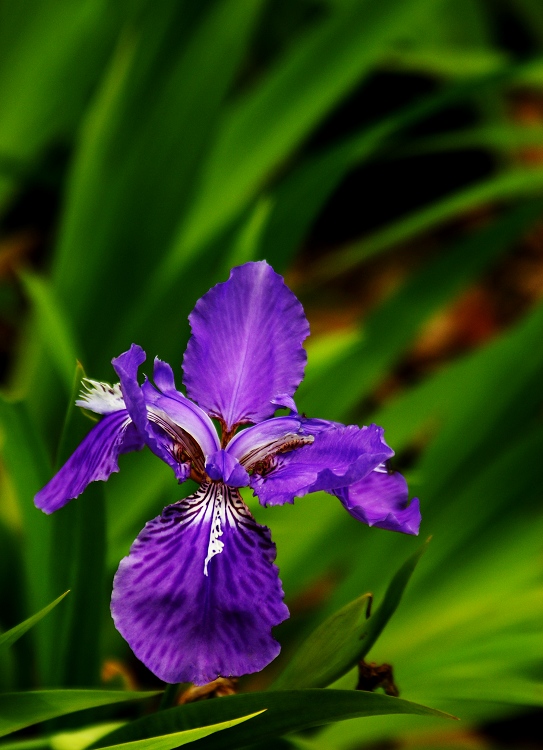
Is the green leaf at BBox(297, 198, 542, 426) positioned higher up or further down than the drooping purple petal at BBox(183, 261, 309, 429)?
higher up

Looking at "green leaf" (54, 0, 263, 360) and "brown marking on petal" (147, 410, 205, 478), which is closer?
"brown marking on petal" (147, 410, 205, 478)

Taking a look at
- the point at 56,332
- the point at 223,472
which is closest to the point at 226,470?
the point at 223,472

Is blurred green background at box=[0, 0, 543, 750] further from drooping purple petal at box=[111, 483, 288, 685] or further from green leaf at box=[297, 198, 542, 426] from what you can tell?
drooping purple petal at box=[111, 483, 288, 685]

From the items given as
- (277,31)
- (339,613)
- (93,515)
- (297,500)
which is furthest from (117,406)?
(277,31)

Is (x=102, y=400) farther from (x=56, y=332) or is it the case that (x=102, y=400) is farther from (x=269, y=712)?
(x=56, y=332)

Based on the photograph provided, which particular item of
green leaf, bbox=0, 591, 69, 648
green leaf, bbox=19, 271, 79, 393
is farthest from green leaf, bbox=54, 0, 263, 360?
green leaf, bbox=0, 591, 69, 648

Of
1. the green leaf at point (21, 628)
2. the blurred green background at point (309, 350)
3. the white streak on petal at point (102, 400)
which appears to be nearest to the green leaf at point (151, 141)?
the blurred green background at point (309, 350)

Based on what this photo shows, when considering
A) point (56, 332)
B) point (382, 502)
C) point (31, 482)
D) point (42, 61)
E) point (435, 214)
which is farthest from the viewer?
point (42, 61)
